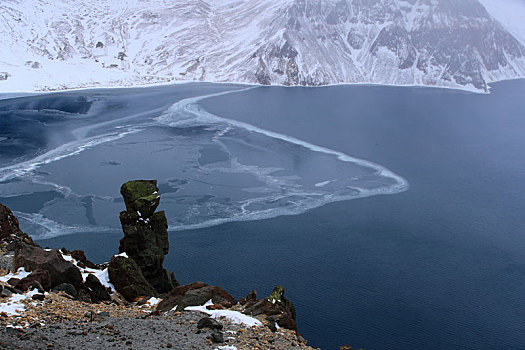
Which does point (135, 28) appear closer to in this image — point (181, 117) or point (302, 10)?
point (302, 10)

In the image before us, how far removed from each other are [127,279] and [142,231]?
11.6 feet

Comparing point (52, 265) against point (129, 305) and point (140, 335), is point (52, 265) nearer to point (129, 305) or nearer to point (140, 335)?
point (129, 305)

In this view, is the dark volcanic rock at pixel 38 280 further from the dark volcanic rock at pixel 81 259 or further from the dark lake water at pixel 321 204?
the dark lake water at pixel 321 204

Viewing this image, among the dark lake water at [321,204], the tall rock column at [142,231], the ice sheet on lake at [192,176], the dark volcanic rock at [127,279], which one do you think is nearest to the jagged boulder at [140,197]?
the tall rock column at [142,231]

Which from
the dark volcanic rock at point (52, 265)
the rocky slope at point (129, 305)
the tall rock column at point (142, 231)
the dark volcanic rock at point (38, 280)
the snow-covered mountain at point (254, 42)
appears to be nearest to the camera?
the rocky slope at point (129, 305)

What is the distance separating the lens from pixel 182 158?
68.3 metres

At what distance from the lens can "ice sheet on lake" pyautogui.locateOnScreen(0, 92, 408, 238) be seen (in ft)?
163

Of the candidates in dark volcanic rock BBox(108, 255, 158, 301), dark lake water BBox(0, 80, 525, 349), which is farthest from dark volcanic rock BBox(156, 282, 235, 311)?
dark lake water BBox(0, 80, 525, 349)

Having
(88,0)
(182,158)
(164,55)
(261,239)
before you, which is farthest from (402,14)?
(261,239)

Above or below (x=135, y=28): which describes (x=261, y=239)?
below

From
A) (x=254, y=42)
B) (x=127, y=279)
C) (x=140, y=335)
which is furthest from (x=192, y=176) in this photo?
(x=254, y=42)

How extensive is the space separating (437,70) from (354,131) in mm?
97562

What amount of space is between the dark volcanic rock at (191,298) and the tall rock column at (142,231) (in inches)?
177

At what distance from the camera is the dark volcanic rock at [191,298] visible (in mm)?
20953
